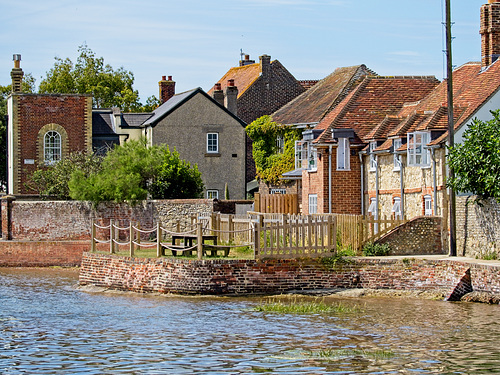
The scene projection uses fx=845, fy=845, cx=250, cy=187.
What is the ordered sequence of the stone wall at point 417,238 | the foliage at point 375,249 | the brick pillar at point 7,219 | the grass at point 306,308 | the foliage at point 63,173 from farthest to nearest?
the foliage at point 63,173, the brick pillar at point 7,219, the stone wall at point 417,238, the foliage at point 375,249, the grass at point 306,308

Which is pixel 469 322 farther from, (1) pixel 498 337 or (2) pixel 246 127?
(2) pixel 246 127

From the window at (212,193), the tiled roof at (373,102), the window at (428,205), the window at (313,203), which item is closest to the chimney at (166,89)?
the window at (212,193)

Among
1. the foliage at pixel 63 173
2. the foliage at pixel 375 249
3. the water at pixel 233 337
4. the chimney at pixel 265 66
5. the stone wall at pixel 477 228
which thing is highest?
the chimney at pixel 265 66

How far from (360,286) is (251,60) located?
44.6 meters

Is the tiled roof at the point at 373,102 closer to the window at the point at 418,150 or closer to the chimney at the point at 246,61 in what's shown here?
the window at the point at 418,150

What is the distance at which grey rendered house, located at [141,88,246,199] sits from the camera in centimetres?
5225

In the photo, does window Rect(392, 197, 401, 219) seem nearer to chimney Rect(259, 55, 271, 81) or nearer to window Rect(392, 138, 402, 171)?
window Rect(392, 138, 402, 171)

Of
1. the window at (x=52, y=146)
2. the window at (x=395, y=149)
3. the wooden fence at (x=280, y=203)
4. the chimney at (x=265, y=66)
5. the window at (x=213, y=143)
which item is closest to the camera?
the window at (x=395, y=149)

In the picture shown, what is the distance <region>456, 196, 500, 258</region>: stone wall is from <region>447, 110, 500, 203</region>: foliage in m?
0.38

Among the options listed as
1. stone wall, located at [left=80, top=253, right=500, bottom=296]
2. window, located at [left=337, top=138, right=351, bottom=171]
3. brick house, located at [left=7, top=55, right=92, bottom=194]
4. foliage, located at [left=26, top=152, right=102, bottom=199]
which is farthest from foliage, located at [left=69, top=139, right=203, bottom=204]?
stone wall, located at [left=80, top=253, right=500, bottom=296]

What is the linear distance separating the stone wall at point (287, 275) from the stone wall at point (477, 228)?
189 cm

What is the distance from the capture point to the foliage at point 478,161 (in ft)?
88.5

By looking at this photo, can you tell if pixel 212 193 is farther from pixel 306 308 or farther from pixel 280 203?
pixel 306 308

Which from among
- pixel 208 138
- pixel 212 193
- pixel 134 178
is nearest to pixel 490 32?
pixel 134 178
